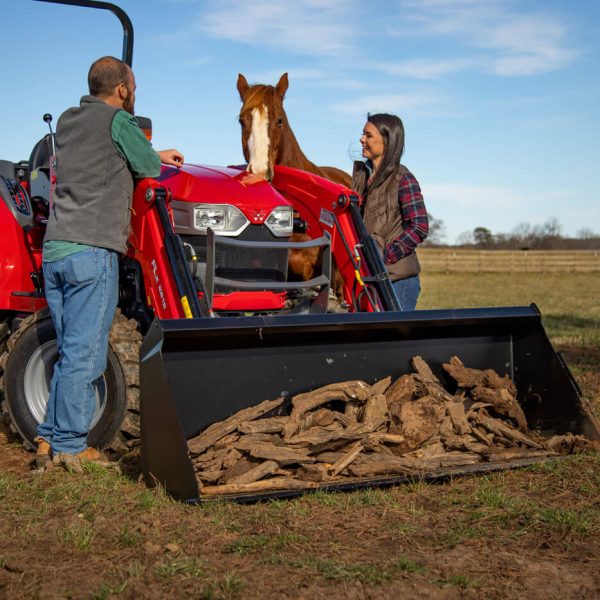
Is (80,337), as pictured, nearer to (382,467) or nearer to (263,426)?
(263,426)

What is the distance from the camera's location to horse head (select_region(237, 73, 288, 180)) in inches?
234

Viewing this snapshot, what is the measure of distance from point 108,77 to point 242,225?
3.56ft

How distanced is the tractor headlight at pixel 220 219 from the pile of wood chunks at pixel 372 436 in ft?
3.57

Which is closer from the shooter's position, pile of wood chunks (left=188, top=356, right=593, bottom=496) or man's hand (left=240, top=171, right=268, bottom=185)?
pile of wood chunks (left=188, top=356, right=593, bottom=496)

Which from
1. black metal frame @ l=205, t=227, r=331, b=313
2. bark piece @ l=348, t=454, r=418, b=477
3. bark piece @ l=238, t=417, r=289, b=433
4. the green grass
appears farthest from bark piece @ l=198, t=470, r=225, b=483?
the green grass

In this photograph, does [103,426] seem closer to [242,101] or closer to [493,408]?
[493,408]

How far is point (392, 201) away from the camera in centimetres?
567

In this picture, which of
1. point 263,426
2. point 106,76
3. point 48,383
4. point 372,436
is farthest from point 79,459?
point 106,76

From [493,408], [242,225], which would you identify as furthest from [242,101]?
[493,408]

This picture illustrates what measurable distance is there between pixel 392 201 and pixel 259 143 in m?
1.07

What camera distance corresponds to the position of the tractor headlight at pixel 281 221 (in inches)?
197

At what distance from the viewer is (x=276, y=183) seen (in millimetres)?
5984

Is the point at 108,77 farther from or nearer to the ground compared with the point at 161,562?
farther from the ground

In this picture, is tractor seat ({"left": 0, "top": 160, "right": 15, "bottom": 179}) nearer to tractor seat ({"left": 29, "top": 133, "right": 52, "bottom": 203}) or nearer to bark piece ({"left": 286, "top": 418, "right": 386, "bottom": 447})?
tractor seat ({"left": 29, "top": 133, "right": 52, "bottom": 203})
